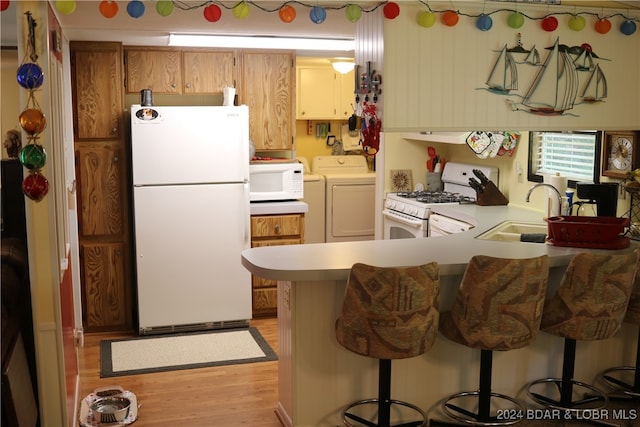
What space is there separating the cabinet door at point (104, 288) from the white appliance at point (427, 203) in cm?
209

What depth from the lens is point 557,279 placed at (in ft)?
12.2

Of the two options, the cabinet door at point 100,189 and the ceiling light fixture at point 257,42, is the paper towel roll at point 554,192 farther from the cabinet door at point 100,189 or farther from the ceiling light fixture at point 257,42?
the cabinet door at point 100,189

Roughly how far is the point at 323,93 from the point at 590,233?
4.19m

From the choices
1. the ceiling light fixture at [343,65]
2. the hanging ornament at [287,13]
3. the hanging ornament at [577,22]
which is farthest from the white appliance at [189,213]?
the hanging ornament at [577,22]

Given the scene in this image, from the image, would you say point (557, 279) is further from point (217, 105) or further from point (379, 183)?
point (217, 105)

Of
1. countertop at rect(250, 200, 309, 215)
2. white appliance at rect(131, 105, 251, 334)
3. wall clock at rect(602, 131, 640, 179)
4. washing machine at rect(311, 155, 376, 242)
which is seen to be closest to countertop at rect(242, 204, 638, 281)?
wall clock at rect(602, 131, 640, 179)

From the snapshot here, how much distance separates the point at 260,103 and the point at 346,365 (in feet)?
9.06

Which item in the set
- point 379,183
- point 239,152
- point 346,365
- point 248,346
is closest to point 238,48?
point 239,152

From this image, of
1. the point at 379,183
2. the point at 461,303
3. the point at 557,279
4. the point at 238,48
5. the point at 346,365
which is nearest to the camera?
the point at 461,303

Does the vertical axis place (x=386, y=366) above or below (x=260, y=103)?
below

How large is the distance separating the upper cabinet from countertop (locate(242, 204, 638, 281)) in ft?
7.32

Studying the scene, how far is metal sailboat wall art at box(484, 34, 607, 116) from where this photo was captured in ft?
12.5

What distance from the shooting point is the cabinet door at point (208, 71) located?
549 centimetres

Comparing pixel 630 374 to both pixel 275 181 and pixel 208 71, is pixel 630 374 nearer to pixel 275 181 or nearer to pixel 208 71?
pixel 275 181
